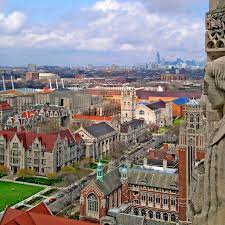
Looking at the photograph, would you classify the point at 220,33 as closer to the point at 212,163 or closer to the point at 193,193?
the point at 212,163

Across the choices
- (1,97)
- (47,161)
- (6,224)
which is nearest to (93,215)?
(6,224)

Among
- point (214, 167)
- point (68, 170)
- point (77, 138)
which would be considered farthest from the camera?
point (77, 138)

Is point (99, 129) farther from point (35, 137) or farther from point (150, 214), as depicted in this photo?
point (150, 214)

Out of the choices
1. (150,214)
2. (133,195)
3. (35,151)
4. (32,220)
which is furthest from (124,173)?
(35,151)

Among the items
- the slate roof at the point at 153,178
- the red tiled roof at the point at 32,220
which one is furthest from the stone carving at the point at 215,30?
the slate roof at the point at 153,178

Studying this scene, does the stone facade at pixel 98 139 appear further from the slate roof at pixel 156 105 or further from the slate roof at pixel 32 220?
the slate roof at pixel 32 220

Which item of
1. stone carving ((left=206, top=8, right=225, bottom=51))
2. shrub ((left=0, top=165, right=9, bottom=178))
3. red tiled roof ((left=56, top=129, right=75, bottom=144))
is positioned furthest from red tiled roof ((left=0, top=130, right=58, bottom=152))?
stone carving ((left=206, top=8, right=225, bottom=51))

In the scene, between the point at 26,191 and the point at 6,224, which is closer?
the point at 6,224
